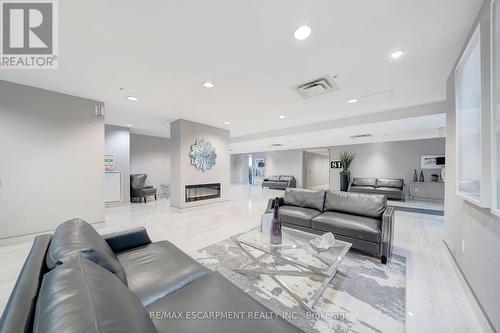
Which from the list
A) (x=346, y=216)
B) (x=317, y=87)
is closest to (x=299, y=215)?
(x=346, y=216)

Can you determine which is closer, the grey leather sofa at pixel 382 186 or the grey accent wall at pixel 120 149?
the grey accent wall at pixel 120 149

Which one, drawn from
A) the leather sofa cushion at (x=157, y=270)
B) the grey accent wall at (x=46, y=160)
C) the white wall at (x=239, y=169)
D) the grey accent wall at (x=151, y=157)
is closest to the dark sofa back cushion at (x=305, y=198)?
the leather sofa cushion at (x=157, y=270)

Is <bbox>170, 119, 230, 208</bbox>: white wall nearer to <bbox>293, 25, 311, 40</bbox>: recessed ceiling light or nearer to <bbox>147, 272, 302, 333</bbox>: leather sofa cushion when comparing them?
<bbox>293, 25, 311, 40</bbox>: recessed ceiling light

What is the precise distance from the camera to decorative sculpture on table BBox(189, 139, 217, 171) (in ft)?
17.5

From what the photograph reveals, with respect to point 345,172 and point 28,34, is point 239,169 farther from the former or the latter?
point 28,34

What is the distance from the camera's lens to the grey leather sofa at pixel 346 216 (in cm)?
240

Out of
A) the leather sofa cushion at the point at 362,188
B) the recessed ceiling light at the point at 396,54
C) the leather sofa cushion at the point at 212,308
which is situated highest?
the recessed ceiling light at the point at 396,54

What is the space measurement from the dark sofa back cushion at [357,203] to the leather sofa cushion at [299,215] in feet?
1.04

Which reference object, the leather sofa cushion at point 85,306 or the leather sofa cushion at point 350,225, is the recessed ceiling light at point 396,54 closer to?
the leather sofa cushion at point 350,225

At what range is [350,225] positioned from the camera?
2.58 meters

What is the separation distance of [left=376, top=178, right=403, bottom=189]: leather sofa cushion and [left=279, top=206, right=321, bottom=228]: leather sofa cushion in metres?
5.88

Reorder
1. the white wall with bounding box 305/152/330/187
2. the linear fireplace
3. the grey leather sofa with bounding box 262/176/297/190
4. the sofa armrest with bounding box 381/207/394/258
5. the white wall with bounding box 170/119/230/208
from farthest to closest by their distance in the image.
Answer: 1. the white wall with bounding box 305/152/330/187
2. the grey leather sofa with bounding box 262/176/297/190
3. the linear fireplace
4. the white wall with bounding box 170/119/230/208
5. the sofa armrest with bounding box 381/207/394/258

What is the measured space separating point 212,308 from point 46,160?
4.05 m

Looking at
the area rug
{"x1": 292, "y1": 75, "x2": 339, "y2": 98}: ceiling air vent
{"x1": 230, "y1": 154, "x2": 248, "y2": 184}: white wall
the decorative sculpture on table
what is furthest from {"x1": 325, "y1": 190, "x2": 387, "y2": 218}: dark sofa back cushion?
{"x1": 230, "y1": 154, "x2": 248, "y2": 184}: white wall
